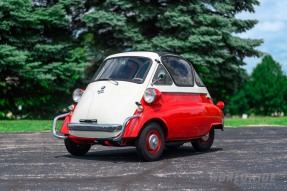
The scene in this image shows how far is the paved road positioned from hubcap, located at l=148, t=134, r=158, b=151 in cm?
27

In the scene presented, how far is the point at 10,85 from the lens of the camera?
28.5 m

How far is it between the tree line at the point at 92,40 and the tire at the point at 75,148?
Result: 15.0 metres

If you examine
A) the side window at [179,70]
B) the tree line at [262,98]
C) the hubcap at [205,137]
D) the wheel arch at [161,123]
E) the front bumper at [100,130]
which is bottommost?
the tree line at [262,98]

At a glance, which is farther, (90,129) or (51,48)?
(51,48)

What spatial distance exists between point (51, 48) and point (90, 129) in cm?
1777

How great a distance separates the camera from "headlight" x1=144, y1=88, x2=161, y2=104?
902 centimetres

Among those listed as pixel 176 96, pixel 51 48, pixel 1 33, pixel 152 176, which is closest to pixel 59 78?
pixel 51 48

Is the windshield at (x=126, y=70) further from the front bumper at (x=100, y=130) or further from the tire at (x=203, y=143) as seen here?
the tire at (x=203, y=143)

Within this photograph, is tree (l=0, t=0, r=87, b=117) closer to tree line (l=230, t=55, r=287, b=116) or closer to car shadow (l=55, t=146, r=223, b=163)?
car shadow (l=55, t=146, r=223, b=163)

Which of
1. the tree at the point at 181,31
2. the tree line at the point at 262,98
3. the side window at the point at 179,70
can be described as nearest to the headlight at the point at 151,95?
the side window at the point at 179,70

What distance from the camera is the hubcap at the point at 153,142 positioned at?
9064mm

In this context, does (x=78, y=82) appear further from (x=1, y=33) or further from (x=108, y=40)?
(x=1, y=33)

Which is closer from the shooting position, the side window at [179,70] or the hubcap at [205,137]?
the side window at [179,70]

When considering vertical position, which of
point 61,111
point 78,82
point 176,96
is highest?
point 176,96
